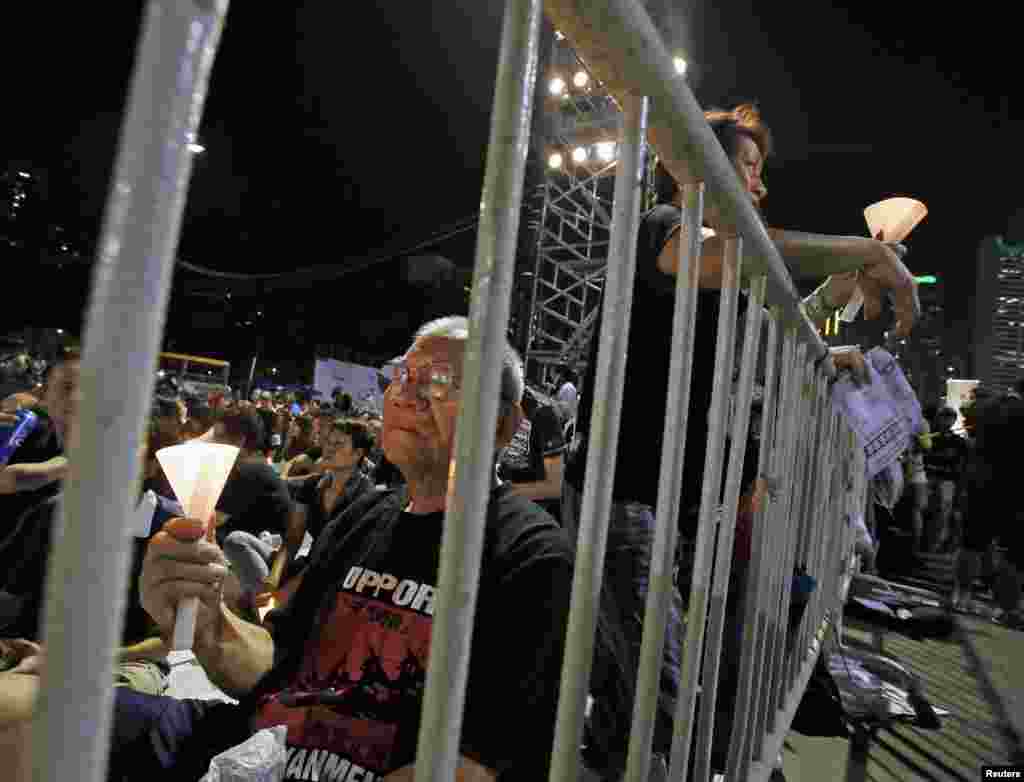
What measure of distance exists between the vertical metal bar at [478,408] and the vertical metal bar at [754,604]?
113cm

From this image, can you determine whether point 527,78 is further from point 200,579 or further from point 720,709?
point 720,709

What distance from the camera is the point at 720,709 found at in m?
2.09

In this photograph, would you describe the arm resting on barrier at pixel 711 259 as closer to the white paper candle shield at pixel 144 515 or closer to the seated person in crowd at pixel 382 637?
the seated person in crowd at pixel 382 637

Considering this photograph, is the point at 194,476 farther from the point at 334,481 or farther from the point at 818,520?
the point at 334,481

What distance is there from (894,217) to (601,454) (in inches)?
77.9

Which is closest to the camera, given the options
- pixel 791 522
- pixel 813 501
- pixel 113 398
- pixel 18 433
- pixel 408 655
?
pixel 113 398

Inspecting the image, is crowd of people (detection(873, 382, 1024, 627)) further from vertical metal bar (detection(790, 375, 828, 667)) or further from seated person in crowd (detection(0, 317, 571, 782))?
seated person in crowd (detection(0, 317, 571, 782))

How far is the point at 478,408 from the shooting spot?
20.6 inches

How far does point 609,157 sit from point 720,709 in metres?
7.56

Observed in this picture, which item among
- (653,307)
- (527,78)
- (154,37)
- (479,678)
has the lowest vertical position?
(479,678)

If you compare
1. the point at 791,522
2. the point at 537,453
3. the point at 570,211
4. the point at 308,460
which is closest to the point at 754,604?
the point at 791,522

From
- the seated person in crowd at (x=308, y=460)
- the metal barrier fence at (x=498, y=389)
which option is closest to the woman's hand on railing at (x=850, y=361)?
the metal barrier fence at (x=498, y=389)

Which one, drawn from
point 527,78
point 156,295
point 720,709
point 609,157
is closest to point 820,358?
point 720,709

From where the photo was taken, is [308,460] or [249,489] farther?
[308,460]
